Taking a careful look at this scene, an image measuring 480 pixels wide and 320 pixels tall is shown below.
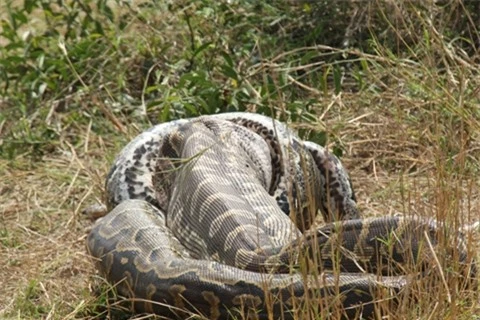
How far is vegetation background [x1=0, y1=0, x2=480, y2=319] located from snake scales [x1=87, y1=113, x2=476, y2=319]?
0.39m

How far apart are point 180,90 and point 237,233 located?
9.80 ft

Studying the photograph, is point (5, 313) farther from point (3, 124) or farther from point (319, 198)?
point (3, 124)

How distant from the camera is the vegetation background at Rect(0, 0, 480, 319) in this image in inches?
335

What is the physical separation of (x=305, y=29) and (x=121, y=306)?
4.68 m

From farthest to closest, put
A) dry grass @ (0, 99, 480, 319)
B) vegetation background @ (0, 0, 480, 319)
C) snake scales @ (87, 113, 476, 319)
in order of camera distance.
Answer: vegetation background @ (0, 0, 480, 319)
dry grass @ (0, 99, 480, 319)
snake scales @ (87, 113, 476, 319)

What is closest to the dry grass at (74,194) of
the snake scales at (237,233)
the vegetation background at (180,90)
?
the vegetation background at (180,90)

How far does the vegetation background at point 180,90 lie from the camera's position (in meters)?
8.52

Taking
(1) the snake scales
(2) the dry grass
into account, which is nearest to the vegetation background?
(2) the dry grass

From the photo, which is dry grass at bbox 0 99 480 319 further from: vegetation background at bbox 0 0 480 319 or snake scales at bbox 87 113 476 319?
snake scales at bbox 87 113 476 319

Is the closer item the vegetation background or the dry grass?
the dry grass

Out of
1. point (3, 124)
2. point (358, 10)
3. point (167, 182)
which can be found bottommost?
point (3, 124)

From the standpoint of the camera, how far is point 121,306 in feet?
22.5

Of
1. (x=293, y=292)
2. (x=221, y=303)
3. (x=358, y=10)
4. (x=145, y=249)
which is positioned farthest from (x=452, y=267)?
(x=358, y=10)

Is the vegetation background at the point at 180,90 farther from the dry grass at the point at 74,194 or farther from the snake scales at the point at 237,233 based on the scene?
the snake scales at the point at 237,233
